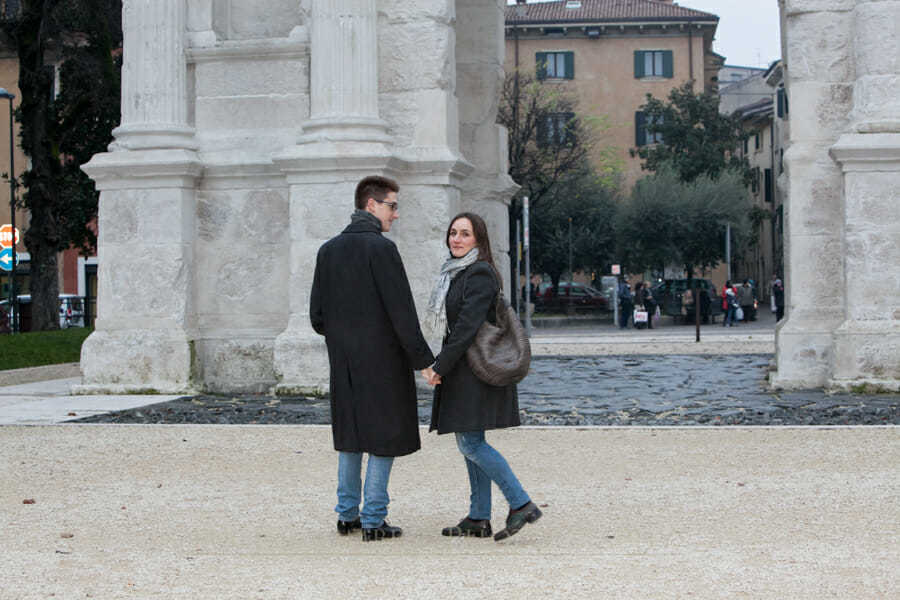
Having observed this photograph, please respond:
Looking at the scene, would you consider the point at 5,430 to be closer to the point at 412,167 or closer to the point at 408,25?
the point at 412,167

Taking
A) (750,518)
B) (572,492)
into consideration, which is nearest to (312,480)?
(572,492)

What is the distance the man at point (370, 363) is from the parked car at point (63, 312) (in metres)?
29.9

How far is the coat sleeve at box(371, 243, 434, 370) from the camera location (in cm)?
625

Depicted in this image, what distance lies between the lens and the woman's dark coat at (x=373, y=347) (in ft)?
20.6

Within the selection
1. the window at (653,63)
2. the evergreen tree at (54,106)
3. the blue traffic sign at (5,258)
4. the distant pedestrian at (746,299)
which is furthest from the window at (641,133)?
the blue traffic sign at (5,258)

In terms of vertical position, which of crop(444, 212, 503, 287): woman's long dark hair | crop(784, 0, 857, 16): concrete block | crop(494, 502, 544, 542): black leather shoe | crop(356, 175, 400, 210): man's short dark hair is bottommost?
crop(494, 502, 544, 542): black leather shoe

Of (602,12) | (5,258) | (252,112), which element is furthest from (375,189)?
(602,12)

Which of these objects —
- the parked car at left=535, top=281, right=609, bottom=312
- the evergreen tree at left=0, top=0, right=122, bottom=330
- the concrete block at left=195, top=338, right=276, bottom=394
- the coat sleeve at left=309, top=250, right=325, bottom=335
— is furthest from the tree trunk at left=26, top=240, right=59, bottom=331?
the coat sleeve at left=309, top=250, right=325, bottom=335

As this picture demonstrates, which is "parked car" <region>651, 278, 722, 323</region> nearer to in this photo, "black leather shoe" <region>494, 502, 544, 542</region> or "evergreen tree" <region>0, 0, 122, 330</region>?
"evergreen tree" <region>0, 0, 122, 330</region>

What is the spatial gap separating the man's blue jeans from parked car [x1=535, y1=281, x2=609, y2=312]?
41432mm

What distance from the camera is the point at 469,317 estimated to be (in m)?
6.06

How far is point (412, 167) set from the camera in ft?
44.1

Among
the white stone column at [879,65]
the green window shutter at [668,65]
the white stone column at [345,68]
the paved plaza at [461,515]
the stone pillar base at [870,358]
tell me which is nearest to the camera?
the paved plaza at [461,515]

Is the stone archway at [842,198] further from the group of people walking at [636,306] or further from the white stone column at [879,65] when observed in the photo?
the group of people walking at [636,306]
